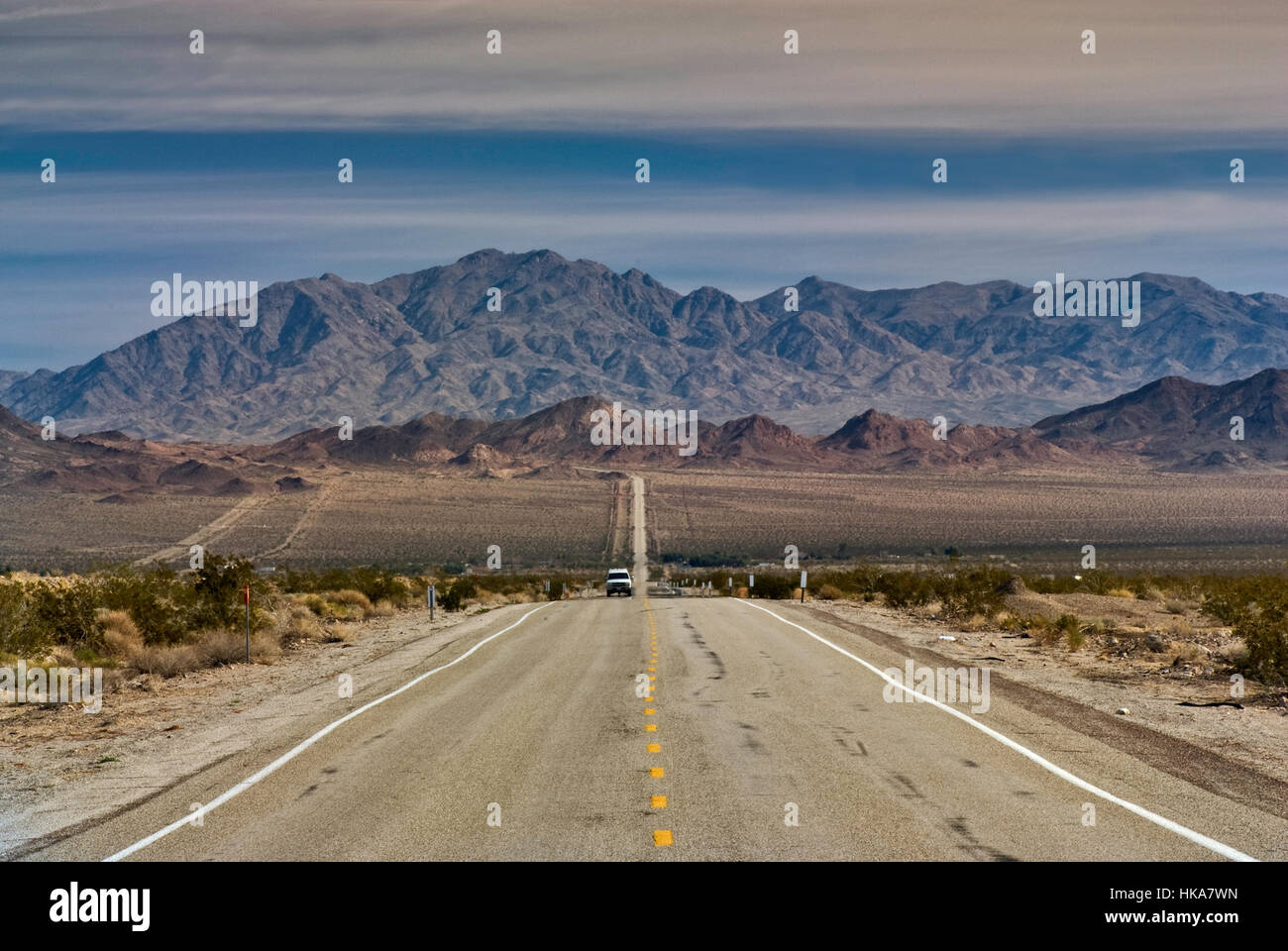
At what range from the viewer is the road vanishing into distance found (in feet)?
27.0

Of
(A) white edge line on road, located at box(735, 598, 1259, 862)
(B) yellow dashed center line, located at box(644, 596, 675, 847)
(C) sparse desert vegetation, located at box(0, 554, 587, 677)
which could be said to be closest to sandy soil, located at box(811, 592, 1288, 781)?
(A) white edge line on road, located at box(735, 598, 1259, 862)

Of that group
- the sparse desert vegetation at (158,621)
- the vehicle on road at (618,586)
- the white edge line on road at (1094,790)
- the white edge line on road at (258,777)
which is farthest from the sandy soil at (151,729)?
the vehicle on road at (618,586)

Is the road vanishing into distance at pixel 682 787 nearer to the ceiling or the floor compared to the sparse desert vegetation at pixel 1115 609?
nearer to the ceiling

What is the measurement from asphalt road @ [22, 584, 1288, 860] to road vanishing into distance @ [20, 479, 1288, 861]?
3cm

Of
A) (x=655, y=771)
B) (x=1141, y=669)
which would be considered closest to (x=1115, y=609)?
(x=1141, y=669)

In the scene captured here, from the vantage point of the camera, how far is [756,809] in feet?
30.4

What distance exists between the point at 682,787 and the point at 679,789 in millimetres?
83

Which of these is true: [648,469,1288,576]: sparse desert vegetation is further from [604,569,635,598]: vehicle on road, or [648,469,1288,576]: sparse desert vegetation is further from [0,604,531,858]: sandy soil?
[0,604,531,858]: sandy soil

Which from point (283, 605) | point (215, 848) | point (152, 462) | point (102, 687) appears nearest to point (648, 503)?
point (152, 462)

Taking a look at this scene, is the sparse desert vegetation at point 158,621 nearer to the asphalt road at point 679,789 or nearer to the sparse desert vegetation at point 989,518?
the asphalt road at point 679,789

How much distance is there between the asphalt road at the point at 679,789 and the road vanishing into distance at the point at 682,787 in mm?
30

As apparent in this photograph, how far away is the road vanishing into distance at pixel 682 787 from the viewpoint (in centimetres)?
823

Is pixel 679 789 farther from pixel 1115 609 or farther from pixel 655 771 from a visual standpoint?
pixel 1115 609
